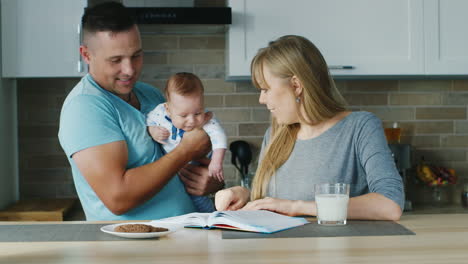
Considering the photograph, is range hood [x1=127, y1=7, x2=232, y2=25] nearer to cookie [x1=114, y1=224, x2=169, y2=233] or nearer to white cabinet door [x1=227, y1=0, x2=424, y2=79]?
white cabinet door [x1=227, y1=0, x2=424, y2=79]

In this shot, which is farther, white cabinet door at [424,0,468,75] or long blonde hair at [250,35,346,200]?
white cabinet door at [424,0,468,75]

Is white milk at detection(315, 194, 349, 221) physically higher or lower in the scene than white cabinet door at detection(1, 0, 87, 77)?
lower

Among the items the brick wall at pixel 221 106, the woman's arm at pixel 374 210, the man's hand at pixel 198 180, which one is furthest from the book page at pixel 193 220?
the brick wall at pixel 221 106

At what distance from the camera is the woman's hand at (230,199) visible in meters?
1.78

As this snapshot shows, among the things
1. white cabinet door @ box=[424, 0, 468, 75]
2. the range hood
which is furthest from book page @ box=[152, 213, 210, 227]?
white cabinet door @ box=[424, 0, 468, 75]

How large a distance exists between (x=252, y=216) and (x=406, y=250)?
1.46ft

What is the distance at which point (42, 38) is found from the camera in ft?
9.72

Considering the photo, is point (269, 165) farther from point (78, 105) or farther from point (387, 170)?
point (78, 105)

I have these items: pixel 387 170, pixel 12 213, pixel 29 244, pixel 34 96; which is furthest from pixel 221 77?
pixel 29 244

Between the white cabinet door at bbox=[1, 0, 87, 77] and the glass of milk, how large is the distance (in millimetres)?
1717

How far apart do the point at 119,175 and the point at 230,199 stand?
1.20 feet

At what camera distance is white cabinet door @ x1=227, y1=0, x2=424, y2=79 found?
302 cm

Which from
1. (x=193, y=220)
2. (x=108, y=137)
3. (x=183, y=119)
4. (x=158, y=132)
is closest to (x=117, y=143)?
(x=108, y=137)

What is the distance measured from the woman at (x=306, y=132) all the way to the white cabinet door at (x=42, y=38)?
1.26m
